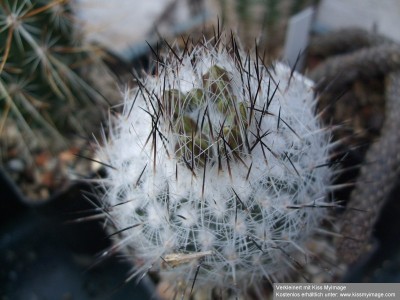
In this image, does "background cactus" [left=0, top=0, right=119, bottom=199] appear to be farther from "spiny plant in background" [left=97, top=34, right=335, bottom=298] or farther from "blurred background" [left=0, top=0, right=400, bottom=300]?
"spiny plant in background" [left=97, top=34, right=335, bottom=298]

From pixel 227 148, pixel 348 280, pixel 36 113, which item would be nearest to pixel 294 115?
pixel 227 148

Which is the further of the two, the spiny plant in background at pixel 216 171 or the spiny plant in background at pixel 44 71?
the spiny plant in background at pixel 44 71

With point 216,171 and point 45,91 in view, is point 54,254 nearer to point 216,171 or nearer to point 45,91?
point 45,91

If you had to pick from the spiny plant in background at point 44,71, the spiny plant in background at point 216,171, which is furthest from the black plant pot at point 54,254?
the spiny plant in background at point 216,171

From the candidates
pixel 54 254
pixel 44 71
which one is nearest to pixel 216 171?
pixel 44 71

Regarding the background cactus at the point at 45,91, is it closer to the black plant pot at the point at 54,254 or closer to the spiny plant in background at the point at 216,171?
the black plant pot at the point at 54,254

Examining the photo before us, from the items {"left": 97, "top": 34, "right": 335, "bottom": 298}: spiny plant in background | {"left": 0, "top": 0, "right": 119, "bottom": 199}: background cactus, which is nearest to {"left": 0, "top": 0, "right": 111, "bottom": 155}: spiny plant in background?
{"left": 0, "top": 0, "right": 119, "bottom": 199}: background cactus

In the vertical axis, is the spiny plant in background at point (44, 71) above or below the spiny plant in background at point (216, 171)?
above
